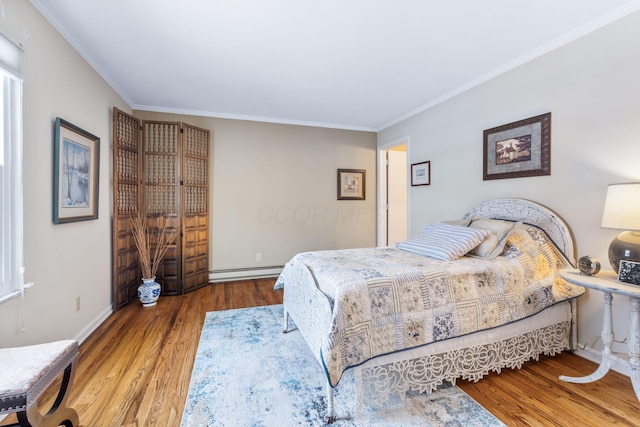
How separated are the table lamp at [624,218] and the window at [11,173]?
3486 mm

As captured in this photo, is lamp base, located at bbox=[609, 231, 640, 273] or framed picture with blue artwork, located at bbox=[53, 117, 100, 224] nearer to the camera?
lamp base, located at bbox=[609, 231, 640, 273]

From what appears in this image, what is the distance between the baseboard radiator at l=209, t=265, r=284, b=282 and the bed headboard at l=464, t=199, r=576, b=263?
2.90 metres

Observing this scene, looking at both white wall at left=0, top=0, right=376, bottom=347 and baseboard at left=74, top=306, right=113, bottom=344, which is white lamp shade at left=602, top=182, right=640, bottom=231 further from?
baseboard at left=74, top=306, right=113, bottom=344

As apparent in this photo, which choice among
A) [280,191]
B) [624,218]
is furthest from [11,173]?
[624,218]

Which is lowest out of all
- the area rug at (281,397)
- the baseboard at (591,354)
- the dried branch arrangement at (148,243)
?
the area rug at (281,397)

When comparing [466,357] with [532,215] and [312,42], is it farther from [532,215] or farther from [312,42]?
[312,42]

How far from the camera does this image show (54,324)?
6.61 ft

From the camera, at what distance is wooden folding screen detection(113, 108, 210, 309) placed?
3299 mm

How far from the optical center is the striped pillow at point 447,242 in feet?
7.00

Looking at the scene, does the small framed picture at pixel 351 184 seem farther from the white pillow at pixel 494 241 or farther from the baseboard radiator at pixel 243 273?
the white pillow at pixel 494 241

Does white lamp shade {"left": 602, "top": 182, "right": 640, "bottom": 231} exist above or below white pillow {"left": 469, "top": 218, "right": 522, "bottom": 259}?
above

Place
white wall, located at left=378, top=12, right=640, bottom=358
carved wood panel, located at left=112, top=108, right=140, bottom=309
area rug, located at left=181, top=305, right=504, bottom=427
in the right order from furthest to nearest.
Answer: carved wood panel, located at left=112, top=108, right=140, bottom=309, white wall, located at left=378, top=12, right=640, bottom=358, area rug, located at left=181, top=305, right=504, bottom=427

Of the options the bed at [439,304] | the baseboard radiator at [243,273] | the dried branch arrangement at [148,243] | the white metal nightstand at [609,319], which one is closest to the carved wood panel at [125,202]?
the dried branch arrangement at [148,243]

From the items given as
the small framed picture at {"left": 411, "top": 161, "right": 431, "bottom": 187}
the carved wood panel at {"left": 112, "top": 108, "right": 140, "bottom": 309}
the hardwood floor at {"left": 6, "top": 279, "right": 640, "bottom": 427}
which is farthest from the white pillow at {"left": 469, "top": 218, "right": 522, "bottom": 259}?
the carved wood panel at {"left": 112, "top": 108, "right": 140, "bottom": 309}
